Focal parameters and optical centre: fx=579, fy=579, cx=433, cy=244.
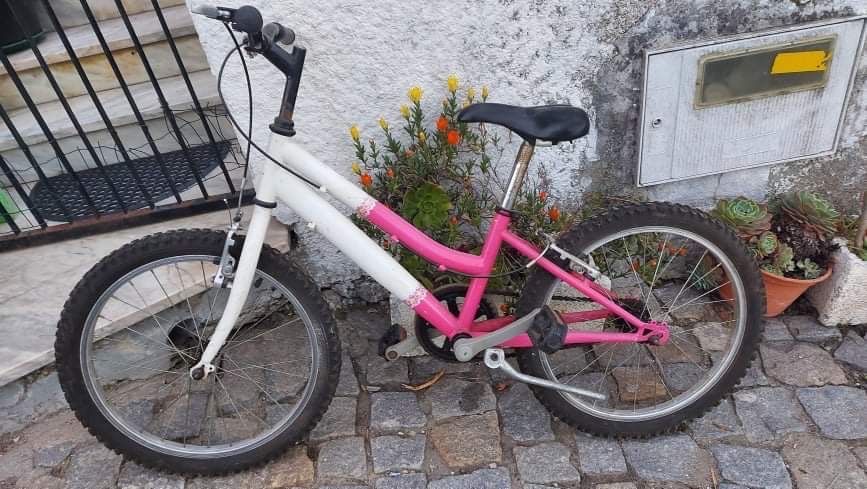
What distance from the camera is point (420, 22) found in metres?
2.44

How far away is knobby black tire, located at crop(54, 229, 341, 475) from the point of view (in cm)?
210

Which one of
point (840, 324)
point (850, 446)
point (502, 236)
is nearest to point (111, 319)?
point (502, 236)

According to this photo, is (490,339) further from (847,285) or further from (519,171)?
(847,285)

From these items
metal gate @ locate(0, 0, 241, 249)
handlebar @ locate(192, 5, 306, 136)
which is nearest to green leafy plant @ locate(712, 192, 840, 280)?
handlebar @ locate(192, 5, 306, 136)

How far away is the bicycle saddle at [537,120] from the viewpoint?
1.96 m

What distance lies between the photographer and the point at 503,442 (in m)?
2.44

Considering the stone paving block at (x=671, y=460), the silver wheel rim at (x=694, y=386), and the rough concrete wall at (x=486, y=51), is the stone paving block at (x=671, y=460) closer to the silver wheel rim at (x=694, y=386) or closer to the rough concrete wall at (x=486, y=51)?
the silver wheel rim at (x=694, y=386)

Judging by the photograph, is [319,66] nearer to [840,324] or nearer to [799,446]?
[799,446]

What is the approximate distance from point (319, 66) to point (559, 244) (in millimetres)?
1287

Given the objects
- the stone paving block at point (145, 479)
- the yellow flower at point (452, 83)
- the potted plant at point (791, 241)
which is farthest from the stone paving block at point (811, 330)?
the stone paving block at point (145, 479)

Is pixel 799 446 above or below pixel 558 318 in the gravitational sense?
below

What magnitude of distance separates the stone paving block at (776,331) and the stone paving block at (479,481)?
4.93 feet

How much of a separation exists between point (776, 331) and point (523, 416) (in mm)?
1391

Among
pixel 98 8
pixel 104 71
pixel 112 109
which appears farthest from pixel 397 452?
pixel 98 8
